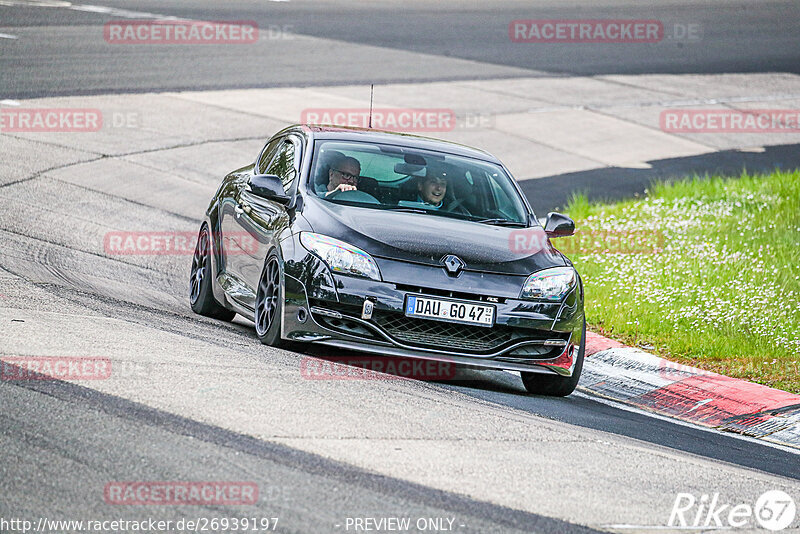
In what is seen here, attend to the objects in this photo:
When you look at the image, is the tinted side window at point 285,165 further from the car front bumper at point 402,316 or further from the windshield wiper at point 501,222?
the windshield wiper at point 501,222

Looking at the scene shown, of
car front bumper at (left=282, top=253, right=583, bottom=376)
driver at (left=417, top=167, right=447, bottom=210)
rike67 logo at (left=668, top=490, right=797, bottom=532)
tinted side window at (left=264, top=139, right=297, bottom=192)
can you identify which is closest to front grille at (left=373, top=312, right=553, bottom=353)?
car front bumper at (left=282, top=253, right=583, bottom=376)

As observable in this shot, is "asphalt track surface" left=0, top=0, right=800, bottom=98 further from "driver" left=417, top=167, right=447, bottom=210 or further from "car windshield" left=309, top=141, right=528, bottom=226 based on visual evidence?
"driver" left=417, top=167, right=447, bottom=210

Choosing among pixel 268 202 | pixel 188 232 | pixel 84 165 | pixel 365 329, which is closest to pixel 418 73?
pixel 84 165

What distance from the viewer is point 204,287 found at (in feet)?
33.6

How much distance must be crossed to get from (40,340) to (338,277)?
1885 millimetres

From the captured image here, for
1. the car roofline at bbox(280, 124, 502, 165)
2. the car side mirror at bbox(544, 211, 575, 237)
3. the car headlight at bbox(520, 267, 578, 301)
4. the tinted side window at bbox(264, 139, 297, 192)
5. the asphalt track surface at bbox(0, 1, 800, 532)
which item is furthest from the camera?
the car roofline at bbox(280, 124, 502, 165)

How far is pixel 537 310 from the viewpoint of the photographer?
824 centimetres

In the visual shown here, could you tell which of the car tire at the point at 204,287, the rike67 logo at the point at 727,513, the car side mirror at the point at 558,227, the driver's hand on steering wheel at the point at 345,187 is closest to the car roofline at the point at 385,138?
the driver's hand on steering wheel at the point at 345,187

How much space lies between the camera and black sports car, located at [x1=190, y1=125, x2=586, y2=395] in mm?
7961

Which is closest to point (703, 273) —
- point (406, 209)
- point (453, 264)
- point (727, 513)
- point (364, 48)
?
point (406, 209)

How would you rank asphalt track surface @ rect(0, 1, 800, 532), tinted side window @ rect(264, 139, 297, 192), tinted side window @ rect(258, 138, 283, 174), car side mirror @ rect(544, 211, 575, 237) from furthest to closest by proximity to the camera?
1. tinted side window @ rect(258, 138, 283, 174)
2. tinted side window @ rect(264, 139, 297, 192)
3. car side mirror @ rect(544, 211, 575, 237)
4. asphalt track surface @ rect(0, 1, 800, 532)

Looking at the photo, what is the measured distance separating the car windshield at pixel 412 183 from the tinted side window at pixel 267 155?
2.89 feet

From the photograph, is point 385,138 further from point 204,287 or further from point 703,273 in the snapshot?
point 703,273

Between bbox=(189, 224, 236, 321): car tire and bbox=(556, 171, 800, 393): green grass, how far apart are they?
3223mm
